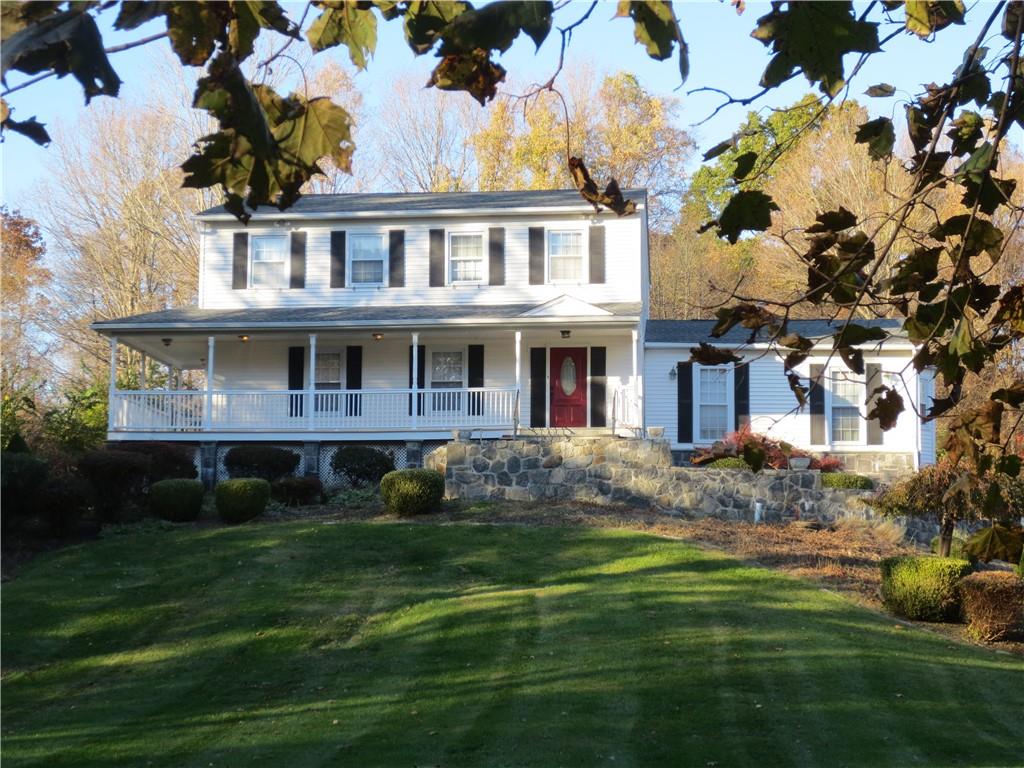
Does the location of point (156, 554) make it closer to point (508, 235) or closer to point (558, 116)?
point (508, 235)

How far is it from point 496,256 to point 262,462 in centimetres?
704

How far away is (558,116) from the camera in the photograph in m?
36.7

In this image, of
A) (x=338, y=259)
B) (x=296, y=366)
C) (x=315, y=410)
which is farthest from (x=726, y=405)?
(x=296, y=366)

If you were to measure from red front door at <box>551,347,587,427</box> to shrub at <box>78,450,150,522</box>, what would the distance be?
9325mm

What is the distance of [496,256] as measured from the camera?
25656 mm

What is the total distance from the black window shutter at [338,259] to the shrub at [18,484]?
32.9 feet

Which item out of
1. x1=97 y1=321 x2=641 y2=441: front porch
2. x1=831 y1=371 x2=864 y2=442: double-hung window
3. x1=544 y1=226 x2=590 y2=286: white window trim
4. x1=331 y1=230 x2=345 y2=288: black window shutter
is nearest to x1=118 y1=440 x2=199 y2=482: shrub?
x1=97 y1=321 x2=641 y2=441: front porch

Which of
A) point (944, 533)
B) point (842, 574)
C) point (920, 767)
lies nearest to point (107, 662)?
point (920, 767)

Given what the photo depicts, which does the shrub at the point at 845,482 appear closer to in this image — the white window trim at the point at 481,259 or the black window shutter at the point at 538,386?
the black window shutter at the point at 538,386

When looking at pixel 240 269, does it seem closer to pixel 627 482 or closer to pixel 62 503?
pixel 62 503

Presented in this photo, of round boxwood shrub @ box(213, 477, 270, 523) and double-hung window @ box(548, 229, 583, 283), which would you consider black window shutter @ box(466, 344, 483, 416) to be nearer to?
double-hung window @ box(548, 229, 583, 283)

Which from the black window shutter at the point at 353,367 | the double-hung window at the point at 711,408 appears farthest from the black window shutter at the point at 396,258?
the double-hung window at the point at 711,408

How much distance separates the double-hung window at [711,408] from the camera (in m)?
25.5

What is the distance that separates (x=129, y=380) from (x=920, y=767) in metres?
24.7
